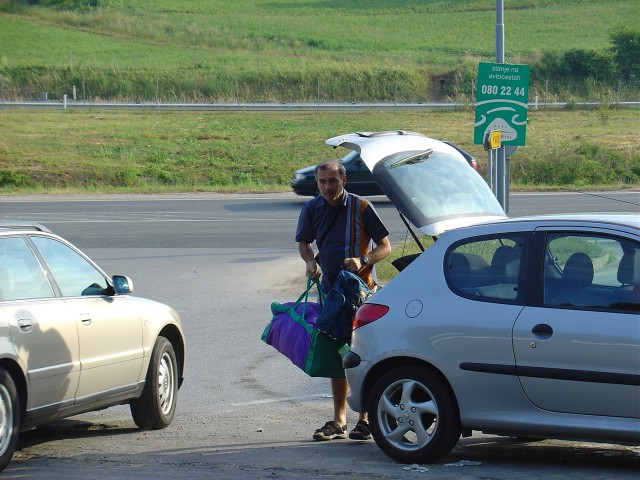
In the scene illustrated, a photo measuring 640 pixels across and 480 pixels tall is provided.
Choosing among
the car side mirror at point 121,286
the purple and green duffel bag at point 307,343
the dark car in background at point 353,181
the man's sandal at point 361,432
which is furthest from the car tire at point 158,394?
the dark car in background at point 353,181

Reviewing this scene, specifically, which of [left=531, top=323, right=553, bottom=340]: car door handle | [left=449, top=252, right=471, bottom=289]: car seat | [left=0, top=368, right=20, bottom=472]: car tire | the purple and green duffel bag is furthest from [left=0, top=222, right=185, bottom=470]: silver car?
[left=531, top=323, right=553, bottom=340]: car door handle

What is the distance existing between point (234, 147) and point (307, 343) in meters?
33.1

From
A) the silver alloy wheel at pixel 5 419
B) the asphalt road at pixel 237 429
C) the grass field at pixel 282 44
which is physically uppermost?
the grass field at pixel 282 44

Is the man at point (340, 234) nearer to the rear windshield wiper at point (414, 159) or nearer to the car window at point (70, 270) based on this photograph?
the rear windshield wiper at point (414, 159)

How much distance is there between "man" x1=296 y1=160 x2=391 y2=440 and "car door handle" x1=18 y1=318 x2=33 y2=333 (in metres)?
2.04

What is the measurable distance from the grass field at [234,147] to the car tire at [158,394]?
24.9m

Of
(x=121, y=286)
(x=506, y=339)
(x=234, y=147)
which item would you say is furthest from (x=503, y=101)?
(x=234, y=147)

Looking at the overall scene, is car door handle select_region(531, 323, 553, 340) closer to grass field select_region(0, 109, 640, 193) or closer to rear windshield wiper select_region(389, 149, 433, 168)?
rear windshield wiper select_region(389, 149, 433, 168)

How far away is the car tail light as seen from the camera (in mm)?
6902

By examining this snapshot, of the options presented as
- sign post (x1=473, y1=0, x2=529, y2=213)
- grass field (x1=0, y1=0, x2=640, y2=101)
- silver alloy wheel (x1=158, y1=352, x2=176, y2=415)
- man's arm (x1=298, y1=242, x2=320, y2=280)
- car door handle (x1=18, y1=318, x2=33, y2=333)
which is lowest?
silver alloy wheel (x1=158, y1=352, x2=176, y2=415)

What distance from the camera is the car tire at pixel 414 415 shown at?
259 inches

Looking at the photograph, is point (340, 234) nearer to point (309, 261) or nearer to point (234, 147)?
Answer: point (309, 261)

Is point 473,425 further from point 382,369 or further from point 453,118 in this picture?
point 453,118

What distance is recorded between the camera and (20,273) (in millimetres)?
6805
